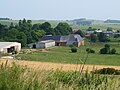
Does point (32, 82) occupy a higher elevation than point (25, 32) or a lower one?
higher

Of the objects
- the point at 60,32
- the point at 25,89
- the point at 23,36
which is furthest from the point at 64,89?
the point at 60,32

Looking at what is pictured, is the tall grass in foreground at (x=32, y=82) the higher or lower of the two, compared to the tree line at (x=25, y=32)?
higher

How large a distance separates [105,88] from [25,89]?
1.24m

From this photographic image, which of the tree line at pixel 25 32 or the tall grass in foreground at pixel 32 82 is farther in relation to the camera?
the tree line at pixel 25 32

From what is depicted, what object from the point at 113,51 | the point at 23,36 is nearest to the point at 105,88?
the point at 113,51

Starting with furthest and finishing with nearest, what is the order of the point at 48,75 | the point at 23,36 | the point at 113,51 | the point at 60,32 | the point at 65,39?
the point at 60,32 → the point at 65,39 → the point at 23,36 → the point at 113,51 → the point at 48,75

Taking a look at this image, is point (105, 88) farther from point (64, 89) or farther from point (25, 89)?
point (25, 89)

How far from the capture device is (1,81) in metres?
5.07

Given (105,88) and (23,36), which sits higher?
(105,88)

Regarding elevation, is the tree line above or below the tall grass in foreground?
below

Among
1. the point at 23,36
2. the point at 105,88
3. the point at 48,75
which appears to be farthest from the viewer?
the point at 23,36

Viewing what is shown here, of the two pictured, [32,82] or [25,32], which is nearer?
[32,82]

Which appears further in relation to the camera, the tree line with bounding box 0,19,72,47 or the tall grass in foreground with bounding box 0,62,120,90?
the tree line with bounding box 0,19,72,47

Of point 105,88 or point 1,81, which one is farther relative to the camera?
point 105,88
